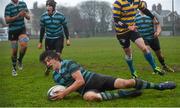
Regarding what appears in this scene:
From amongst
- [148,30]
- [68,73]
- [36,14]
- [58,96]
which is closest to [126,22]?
[148,30]

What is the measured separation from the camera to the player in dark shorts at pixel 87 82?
7449mm

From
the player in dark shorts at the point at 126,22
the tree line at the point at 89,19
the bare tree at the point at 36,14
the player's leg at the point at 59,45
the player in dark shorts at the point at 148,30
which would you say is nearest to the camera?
the player in dark shorts at the point at 126,22

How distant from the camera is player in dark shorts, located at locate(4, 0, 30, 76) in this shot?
1218cm

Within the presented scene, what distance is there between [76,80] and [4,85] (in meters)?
2.92

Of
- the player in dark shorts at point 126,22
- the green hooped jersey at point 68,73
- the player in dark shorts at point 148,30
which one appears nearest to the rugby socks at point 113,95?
the green hooped jersey at point 68,73

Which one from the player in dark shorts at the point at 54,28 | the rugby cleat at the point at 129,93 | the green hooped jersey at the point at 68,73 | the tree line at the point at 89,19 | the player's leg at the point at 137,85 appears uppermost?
the player in dark shorts at the point at 54,28

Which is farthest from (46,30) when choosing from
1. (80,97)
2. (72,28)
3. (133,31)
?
(72,28)

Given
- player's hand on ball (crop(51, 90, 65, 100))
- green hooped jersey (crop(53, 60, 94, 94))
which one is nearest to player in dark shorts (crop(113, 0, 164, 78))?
green hooped jersey (crop(53, 60, 94, 94))

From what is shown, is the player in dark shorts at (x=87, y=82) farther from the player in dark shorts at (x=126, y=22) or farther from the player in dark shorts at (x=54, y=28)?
the player in dark shorts at (x=54, y=28)

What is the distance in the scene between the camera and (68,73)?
7.55 metres

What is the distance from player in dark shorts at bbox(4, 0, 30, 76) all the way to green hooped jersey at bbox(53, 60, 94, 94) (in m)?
4.50

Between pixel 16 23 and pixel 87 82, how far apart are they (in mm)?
5564

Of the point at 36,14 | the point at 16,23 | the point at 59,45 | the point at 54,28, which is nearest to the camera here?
the point at 59,45

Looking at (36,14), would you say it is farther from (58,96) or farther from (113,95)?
(113,95)
